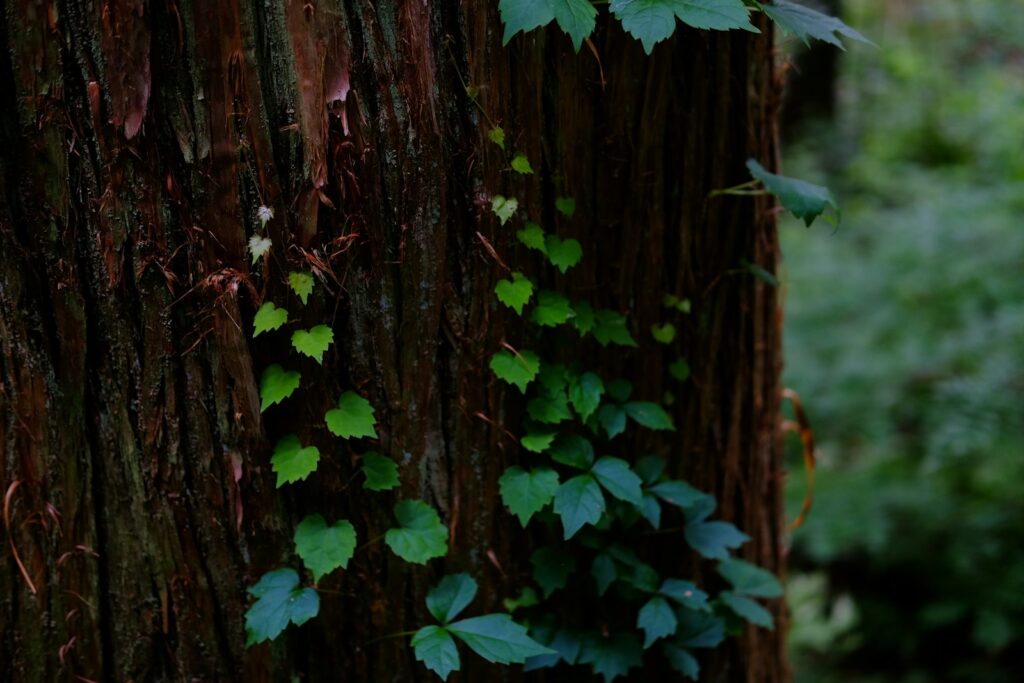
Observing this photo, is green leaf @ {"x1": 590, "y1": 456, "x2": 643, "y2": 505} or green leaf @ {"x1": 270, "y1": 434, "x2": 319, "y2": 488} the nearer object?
green leaf @ {"x1": 270, "y1": 434, "x2": 319, "y2": 488}

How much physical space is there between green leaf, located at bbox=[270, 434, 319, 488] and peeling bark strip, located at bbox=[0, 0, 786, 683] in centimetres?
2

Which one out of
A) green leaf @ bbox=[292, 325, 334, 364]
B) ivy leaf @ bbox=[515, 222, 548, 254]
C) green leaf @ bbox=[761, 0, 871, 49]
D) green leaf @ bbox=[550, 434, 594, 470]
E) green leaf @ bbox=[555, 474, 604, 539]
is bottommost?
green leaf @ bbox=[555, 474, 604, 539]

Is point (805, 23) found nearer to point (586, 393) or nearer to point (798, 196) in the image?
point (798, 196)

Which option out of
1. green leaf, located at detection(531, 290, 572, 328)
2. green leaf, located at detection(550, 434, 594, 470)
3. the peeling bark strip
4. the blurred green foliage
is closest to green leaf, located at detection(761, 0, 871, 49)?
the peeling bark strip

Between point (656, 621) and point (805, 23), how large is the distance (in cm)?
99

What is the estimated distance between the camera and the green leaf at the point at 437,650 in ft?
3.69

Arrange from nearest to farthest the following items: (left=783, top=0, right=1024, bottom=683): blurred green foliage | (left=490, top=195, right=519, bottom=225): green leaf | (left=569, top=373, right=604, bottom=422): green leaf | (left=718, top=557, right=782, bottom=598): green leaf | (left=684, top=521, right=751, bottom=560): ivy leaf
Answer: (left=490, top=195, right=519, bottom=225): green leaf, (left=569, top=373, right=604, bottom=422): green leaf, (left=684, top=521, right=751, bottom=560): ivy leaf, (left=718, top=557, right=782, bottom=598): green leaf, (left=783, top=0, right=1024, bottom=683): blurred green foliage

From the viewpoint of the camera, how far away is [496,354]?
1.22 m

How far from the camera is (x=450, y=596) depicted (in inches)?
48.5

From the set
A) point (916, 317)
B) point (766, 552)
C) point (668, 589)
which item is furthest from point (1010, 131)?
point (668, 589)

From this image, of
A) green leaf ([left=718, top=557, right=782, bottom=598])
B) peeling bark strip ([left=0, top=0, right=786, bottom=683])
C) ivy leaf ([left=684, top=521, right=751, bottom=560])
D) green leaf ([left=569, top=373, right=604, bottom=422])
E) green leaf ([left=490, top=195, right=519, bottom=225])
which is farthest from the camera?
green leaf ([left=718, top=557, right=782, bottom=598])

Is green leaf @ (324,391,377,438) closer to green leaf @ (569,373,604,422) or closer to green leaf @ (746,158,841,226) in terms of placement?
green leaf @ (569,373,604,422)

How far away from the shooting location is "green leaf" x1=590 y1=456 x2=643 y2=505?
124cm

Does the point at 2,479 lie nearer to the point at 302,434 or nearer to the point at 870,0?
the point at 302,434
